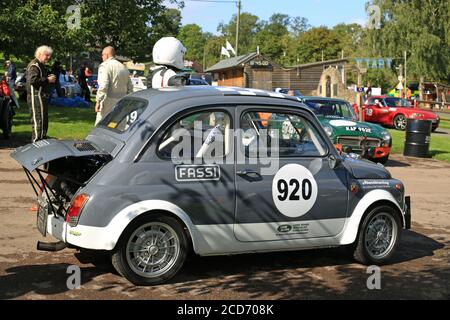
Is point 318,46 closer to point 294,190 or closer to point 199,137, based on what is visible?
point 294,190

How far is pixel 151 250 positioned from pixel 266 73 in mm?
56784

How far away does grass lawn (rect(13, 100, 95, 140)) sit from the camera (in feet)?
49.9

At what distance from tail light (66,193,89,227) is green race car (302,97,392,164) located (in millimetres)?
8844

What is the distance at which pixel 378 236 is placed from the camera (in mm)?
6230

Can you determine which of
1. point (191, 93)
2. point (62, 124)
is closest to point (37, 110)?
point (191, 93)

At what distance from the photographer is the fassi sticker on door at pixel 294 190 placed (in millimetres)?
5559

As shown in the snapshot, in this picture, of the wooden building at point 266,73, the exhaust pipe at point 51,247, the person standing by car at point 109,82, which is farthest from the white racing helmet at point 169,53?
the wooden building at point 266,73

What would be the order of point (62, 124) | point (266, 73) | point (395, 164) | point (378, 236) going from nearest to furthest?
point (378, 236) → point (395, 164) → point (62, 124) → point (266, 73)

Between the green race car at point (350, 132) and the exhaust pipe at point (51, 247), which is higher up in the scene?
the green race car at point (350, 132)

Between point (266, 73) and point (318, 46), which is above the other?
point (318, 46)

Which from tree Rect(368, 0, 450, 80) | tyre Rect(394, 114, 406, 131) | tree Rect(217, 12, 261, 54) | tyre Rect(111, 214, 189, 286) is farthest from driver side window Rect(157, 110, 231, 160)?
tree Rect(217, 12, 261, 54)

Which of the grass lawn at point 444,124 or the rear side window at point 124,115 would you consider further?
the grass lawn at point 444,124

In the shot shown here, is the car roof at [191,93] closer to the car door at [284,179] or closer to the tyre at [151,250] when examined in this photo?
the car door at [284,179]

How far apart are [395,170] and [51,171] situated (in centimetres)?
1059
